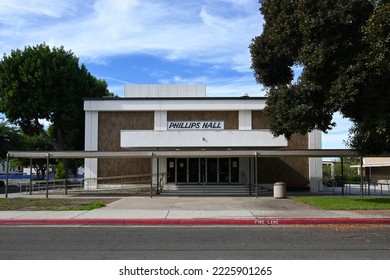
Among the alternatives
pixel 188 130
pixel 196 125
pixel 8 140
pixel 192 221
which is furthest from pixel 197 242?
pixel 8 140

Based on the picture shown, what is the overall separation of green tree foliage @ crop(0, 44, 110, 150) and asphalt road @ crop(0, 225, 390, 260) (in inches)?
1017

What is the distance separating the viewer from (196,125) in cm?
3247

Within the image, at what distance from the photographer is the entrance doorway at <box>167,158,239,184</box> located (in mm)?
31734

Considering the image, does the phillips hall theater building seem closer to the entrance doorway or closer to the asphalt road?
the entrance doorway

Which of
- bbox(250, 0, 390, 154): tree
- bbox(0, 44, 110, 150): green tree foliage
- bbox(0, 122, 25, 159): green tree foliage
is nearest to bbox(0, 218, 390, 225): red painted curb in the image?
bbox(250, 0, 390, 154): tree

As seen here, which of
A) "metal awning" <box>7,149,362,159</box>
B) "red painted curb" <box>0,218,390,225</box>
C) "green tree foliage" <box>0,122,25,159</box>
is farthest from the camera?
"green tree foliage" <box>0,122,25,159</box>

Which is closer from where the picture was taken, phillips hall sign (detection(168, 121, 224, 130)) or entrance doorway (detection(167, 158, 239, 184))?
entrance doorway (detection(167, 158, 239, 184))

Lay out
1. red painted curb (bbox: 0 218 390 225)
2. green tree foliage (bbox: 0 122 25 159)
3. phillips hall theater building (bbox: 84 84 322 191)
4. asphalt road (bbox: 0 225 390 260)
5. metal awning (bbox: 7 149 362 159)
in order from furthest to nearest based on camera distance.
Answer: green tree foliage (bbox: 0 122 25 159)
phillips hall theater building (bbox: 84 84 322 191)
metal awning (bbox: 7 149 362 159)
red painted curb (bbox: 0 218 390 225)
asphalt road (bbox: 0 225 390 260)

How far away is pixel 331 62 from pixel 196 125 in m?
17.3

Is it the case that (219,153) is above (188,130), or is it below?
below

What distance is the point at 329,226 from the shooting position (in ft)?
42.9

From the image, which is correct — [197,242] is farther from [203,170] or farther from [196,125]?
[196,125]

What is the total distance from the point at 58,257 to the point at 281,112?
1195 centimetres
